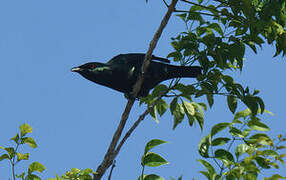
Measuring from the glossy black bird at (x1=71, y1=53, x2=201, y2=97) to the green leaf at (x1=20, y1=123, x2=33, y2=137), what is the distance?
1410 mm

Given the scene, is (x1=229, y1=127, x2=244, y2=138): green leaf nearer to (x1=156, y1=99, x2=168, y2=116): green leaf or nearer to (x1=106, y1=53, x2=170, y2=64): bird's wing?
(x1=156, y1=99, x2=168, y2=116): green leaf

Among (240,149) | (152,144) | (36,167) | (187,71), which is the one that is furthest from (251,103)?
(36,167)

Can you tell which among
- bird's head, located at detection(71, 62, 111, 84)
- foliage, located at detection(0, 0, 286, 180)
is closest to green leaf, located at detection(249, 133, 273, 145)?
foliage, located at detection(0, 0, 286, 180)

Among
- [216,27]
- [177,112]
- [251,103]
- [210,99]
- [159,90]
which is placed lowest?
[251,103]

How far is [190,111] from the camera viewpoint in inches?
144

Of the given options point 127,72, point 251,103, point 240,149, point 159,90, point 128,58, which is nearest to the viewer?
point 240,149

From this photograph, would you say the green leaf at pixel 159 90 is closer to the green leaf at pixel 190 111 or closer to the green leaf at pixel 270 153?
the green leaf at pixel 190 111

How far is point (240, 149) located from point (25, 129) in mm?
1744

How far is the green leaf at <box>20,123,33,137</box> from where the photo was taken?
11.6 feet

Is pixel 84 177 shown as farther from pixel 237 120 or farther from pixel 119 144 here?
pixel 237 120

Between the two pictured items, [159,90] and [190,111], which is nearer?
[190,111]

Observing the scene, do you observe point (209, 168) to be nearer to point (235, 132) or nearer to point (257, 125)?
point (235, 132)

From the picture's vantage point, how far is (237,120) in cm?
331

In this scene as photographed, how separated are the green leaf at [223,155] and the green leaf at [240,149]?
85mm
